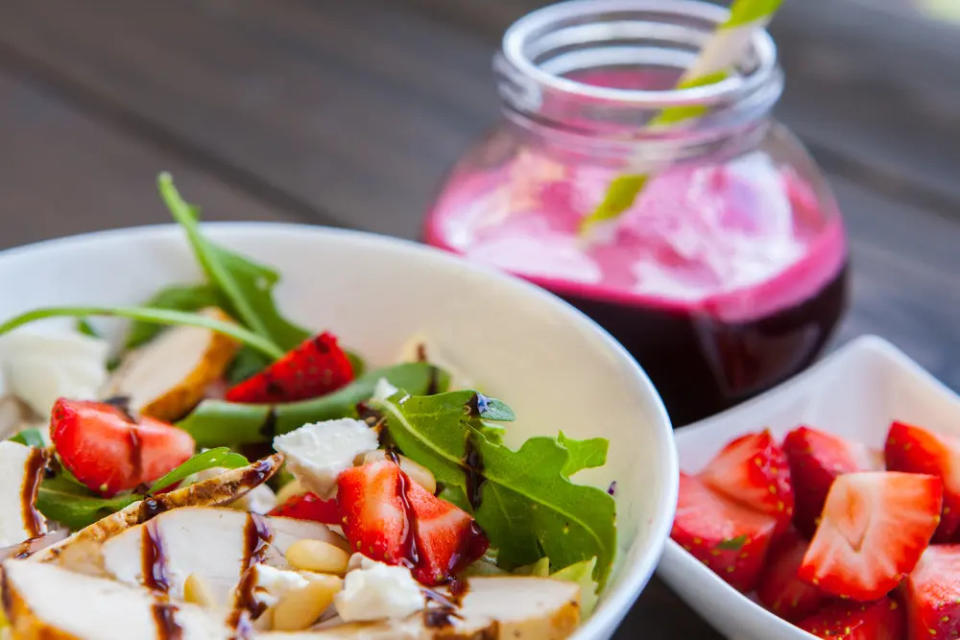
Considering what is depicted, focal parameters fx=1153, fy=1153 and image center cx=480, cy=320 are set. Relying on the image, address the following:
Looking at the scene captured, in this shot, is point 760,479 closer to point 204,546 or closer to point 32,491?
point 204,546

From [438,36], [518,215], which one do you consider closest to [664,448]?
[518,215]

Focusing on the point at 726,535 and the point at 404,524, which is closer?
the point at 404,524

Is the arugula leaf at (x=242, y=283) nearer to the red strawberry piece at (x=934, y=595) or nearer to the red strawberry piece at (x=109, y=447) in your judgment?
the red strawberry piece at (x=109, y=447)

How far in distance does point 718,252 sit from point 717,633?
1.59 ft

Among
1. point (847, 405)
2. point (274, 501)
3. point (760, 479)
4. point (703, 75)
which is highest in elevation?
point (703, 75)

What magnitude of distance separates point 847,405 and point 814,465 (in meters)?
0.26

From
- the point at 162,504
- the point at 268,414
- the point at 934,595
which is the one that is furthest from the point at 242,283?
the point at 934,595

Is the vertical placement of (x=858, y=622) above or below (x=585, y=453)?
below

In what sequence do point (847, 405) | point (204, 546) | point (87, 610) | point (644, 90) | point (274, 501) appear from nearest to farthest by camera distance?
point (87, 610)
point (204, 546)
point (274, 501)
point (847, 405)
point (644, 90)

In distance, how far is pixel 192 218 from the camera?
1.31 m

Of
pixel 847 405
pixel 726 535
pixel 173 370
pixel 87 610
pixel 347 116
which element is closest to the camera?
pixel 87 610

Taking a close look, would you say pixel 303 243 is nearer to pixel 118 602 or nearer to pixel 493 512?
pixel 493 512

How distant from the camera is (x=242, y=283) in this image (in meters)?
1.33

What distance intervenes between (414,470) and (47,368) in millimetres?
467
